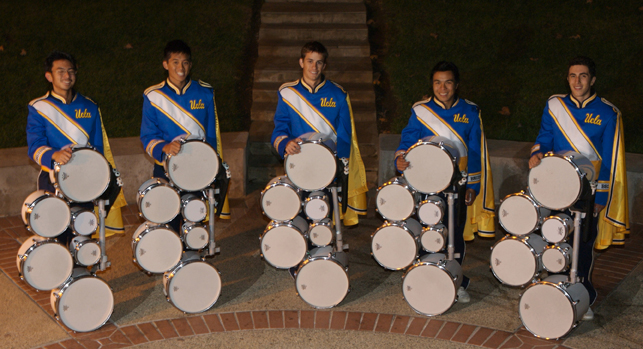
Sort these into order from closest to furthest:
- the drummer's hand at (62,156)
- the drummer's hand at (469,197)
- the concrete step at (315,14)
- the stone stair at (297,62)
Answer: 1. the drummer's hand at (62,156)
2. the drummer's hand at (469,197)
3. the stone stair at (297,62)
4. the concrete step at (315,14)

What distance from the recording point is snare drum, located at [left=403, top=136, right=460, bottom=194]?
530 centimetres

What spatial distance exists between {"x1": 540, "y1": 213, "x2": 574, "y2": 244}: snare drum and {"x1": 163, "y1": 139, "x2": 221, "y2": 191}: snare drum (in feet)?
9.38

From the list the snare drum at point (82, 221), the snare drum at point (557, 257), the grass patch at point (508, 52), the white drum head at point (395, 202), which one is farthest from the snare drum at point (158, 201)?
the grass patch at point (508, 52)

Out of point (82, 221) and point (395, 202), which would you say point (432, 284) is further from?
point (82, 221)

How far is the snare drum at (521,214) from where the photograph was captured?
5207mm

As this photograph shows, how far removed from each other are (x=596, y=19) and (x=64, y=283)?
10.0 meters

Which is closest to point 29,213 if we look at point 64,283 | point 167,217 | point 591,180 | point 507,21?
point 64,283

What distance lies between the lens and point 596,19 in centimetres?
1127

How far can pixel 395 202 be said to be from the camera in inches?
219

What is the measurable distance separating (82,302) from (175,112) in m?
1.88

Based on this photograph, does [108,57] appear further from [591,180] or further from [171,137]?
[591,180]

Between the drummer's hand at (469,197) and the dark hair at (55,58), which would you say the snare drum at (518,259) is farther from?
the dark hair at (55,58)

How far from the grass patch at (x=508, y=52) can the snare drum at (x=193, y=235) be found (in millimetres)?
5102

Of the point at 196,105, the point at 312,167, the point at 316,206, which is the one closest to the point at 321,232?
the point at 316,206
